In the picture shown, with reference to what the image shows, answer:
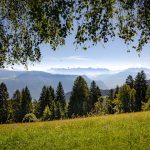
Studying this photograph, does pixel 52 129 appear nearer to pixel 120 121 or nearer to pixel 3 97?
pixel 120 121

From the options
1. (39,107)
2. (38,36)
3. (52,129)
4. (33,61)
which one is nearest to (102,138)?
(52,129)

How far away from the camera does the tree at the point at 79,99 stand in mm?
108000

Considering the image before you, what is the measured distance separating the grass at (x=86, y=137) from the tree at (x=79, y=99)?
282 ft

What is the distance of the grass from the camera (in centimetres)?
1591

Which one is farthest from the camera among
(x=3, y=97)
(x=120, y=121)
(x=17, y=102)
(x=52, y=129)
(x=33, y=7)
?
(x=17, y=102)

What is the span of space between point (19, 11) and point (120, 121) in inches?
497

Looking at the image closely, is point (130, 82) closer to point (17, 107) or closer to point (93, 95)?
point (93, 95)

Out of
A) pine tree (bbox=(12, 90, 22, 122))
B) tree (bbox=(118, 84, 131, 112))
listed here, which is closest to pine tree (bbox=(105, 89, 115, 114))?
tree (bbox=(118, 84, 131, 112))

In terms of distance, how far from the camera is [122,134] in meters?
17.9

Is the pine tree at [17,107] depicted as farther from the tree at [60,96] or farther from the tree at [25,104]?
the tree at [60,96]

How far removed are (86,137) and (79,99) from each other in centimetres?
9222

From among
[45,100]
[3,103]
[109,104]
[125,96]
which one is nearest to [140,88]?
[125,96]

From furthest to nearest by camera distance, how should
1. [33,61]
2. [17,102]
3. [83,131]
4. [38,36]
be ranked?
[17,102] < [83,131] < [33,61] < [38,36]

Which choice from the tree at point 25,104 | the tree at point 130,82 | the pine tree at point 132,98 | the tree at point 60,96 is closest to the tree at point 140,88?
the pine tree at point 132,98
